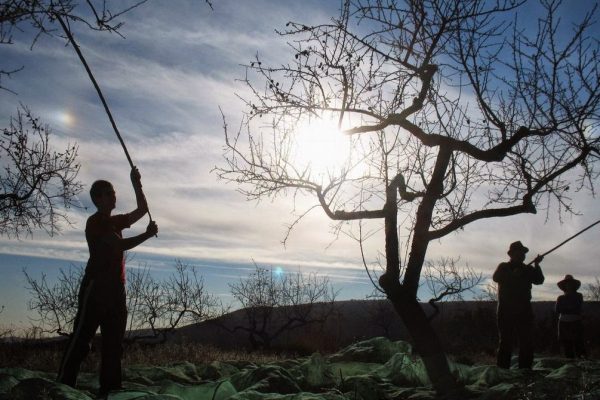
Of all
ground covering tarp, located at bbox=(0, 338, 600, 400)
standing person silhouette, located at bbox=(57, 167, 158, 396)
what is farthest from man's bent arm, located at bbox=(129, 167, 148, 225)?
ground covering tarp, located at bbox=(0, 338, 600, 400)

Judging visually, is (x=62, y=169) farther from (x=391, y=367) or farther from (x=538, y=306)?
(x=538, y=306)

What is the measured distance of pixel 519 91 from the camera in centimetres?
704

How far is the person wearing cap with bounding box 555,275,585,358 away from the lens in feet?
35.5

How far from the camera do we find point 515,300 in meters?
8.00

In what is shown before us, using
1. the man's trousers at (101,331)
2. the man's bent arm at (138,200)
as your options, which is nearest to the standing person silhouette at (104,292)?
the man's trousers at (101,331)

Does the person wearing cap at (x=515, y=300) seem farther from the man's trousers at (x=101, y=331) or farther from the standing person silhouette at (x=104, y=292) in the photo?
the man's trousers at (x=101, y=331)

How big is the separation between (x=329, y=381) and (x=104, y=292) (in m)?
2.44

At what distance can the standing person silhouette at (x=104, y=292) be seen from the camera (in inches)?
194

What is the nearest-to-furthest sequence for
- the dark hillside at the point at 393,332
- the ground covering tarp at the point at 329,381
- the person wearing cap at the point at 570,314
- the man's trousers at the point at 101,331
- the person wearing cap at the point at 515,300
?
→ the ground covering tarp at the point at 329,381, the man's trousers at the point at 101,331, the person wearing cap at the point at 515,300, the person wearing cap at the point at 570,314, the dark hillside at the point at 393,332

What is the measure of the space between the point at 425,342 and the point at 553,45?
393 centimetres

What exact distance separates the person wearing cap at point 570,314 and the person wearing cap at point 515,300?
11.2ft

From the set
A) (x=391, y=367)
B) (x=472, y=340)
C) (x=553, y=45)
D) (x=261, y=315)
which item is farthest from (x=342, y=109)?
(x=472, y=340)

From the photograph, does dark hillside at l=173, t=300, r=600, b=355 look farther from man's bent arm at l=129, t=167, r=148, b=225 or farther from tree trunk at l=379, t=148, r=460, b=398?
man's bent arm at l=129, t=167, r=148, b=225

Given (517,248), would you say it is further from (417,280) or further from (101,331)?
(101,331)
